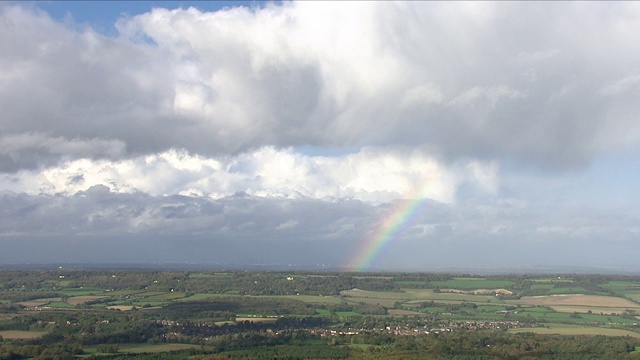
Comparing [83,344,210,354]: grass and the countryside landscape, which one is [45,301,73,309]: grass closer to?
the countryside landscape

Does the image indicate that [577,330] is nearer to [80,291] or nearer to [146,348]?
[146,348]

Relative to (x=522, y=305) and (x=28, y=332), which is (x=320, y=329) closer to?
(x=28, y=332)

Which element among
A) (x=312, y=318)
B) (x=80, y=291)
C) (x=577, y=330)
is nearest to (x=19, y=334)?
(x=312, y=318)

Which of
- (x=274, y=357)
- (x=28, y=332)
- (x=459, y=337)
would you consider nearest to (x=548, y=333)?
(x=459, y=337)

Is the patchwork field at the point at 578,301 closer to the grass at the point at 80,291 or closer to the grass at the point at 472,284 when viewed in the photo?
the grass at the point at 472,284

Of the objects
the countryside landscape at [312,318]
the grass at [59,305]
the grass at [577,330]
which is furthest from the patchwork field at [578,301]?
the grass at [59,305]

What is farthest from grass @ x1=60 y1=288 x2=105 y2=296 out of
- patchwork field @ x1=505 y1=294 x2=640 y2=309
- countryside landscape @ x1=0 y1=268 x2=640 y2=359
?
patchwork field @ x1=505 y1=294 x2=640 y2=309

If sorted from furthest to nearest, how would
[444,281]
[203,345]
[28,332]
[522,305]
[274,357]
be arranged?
[444,281]
[522,305]
[28,332]
[203,345]
[274,357]

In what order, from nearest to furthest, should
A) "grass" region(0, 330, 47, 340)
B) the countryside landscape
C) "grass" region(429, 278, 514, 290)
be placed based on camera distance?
the countryside landscape, "grass" region(0, 330, 47, 340), "grass" region(429, 278, 514, 290)
